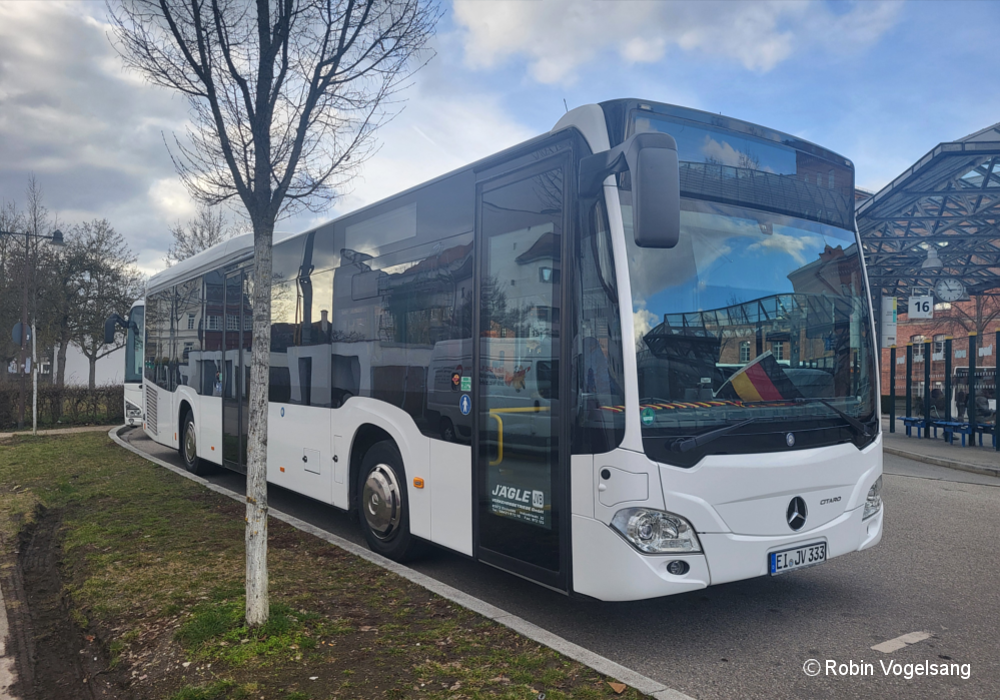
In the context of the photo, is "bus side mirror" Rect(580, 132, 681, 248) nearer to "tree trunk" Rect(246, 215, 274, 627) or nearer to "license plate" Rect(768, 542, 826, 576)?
"license plate" Rect(768, 542, 826, 576)

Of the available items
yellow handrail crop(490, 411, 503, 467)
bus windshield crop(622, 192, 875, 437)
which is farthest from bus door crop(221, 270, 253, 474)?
bus windshield crop(622, 192, 875, 437)

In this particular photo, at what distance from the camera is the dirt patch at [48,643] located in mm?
4109

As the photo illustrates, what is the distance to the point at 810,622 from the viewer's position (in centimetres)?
501

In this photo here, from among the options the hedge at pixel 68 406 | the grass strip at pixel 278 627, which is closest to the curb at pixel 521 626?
the grass strip at pixel 278 627

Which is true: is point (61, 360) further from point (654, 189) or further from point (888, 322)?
point (654, 189)

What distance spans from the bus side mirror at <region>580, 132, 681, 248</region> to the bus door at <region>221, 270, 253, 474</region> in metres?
6.20

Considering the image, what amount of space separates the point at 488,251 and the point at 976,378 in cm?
1518

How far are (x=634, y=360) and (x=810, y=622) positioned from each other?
228cm

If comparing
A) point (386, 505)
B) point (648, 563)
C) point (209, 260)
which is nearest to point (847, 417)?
point (648, 563)

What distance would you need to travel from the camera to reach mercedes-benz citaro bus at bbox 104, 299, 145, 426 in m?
18.9

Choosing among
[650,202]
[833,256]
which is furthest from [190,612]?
[833,256]

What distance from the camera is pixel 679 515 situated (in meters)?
4.20

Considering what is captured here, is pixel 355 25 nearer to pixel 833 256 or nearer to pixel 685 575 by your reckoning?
pixel 833 256

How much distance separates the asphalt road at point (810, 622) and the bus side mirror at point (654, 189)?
7.73 feet
